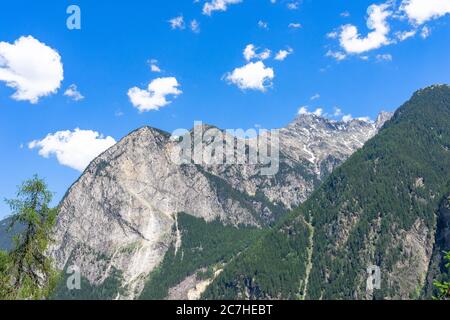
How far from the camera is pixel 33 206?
133 feet

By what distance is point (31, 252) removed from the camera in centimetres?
3934

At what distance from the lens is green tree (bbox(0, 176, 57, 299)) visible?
38375 mm

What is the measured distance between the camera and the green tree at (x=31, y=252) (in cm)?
3838
